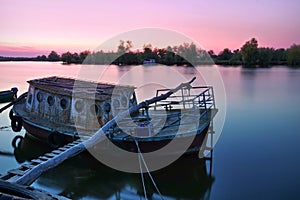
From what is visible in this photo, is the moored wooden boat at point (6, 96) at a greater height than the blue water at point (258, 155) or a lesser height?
greater

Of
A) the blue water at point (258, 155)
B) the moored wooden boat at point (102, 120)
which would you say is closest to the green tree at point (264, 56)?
the blue water at point (258, 155)

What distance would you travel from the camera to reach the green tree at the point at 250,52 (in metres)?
91.7

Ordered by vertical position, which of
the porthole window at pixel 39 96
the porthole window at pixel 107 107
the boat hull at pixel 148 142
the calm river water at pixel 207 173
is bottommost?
the calm river water at pixel 207 173

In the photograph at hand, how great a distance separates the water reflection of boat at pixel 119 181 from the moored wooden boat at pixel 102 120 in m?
0.92

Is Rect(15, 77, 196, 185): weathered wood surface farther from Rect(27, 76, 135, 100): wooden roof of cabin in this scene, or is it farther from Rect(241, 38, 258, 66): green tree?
Rect(241, 38, 258, 66): green tree

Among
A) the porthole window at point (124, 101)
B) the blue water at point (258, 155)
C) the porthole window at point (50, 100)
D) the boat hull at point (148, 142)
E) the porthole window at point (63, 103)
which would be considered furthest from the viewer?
the porthole window at point (50, 100)

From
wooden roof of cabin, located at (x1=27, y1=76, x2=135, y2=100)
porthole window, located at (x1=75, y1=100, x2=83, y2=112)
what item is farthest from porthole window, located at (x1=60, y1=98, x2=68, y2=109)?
porthole window, located at (x1=75, y1=100, x2=83, y2=112)

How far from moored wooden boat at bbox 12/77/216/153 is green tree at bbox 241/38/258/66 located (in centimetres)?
8759

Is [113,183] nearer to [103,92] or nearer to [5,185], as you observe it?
[103,92]

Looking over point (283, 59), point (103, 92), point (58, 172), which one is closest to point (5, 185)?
point (58, 172)

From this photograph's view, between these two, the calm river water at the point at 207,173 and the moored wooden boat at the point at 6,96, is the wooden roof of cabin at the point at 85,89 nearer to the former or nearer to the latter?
the calm river water at the point at 207,173

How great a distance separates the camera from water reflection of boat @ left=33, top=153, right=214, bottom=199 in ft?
29.3

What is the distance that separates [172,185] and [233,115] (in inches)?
484

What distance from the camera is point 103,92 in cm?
1146
